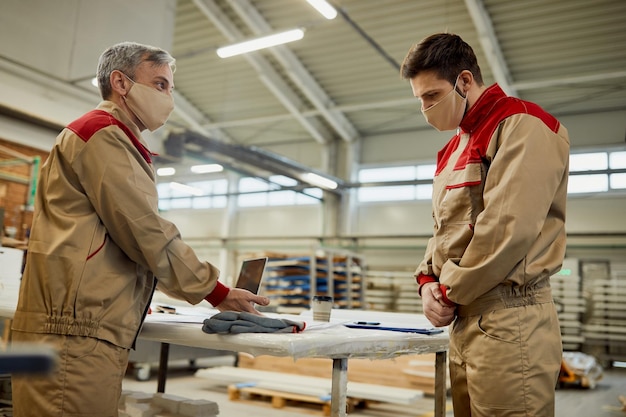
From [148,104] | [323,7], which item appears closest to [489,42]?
[323,7]

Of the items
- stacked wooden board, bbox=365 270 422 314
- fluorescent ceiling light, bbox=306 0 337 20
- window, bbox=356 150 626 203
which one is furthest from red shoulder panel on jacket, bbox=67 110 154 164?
stacked wooden board, bbox=365 270 422 314

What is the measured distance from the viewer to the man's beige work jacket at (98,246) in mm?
1736

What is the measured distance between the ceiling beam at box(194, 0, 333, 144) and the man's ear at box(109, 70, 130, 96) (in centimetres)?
1097

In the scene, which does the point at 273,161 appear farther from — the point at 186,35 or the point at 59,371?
the point at 59,371

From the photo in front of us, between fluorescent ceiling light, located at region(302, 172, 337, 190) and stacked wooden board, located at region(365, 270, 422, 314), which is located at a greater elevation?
fluorescent ceiling light, located at region(302, 172, 337, 190)

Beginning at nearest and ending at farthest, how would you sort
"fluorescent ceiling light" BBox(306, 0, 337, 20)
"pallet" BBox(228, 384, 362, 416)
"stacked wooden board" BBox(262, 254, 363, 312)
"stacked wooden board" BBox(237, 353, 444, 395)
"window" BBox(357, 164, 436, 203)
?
1. "pallet" BBox(228, 384, 362, 416)
2. "stacked wooden board" BBox(237, 353, 444, 395)
3. "fluorescent ceiling light" BBox(306, 0, 337, 20)
4. "stacked wooden board" BBox(262, 254, 363, 312)
5. "window" BBox(357, 164, 436, 203)

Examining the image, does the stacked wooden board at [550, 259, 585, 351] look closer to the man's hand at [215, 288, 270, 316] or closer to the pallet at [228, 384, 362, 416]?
the pallet at [228, 384, 362, 416]

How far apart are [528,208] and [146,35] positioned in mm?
9160

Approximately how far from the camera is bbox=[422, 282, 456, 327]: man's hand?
176 centimetres

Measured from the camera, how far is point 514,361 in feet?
5.12

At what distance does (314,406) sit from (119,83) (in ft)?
14.7

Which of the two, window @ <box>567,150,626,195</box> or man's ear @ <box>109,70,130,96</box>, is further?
window @ <box>567,150,626,195</box>

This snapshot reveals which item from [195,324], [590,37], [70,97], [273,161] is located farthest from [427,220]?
[195,324]

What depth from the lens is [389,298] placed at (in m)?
13.8
